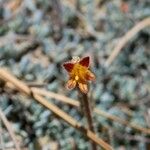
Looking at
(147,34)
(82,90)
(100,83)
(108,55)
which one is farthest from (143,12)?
(82,90)

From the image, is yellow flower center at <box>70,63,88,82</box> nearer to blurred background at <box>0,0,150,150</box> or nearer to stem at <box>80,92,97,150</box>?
stem at <box>80,92,97,150</box>

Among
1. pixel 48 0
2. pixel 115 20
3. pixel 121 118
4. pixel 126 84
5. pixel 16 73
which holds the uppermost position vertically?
pixel 48 0

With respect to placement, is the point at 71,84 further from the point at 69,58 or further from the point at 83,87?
the point at 69,58

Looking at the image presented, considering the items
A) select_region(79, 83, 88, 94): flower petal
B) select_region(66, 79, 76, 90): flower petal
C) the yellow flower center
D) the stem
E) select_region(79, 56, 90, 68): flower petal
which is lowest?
the stem

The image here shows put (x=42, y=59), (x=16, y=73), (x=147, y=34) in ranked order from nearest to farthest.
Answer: (x=16, y=73) < (x=42, y=59) < (x=147, y=34)

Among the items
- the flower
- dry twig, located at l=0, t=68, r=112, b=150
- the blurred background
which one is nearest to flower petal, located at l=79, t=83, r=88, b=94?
the flower

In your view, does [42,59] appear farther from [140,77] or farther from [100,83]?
[140,77]

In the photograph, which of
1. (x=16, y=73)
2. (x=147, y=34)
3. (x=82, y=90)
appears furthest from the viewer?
(x=147, y=34)

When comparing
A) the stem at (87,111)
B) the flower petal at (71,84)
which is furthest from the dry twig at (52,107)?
the flower petal at (71,84)

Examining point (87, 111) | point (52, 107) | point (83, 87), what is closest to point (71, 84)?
point (83, 87)
